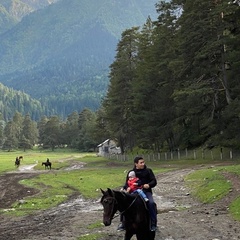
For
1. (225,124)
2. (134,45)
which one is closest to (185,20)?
(225,124)

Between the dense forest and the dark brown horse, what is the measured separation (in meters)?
30.6

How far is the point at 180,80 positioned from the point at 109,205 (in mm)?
44723

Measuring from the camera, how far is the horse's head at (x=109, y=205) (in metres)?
10.3

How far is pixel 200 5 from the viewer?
44.3 m

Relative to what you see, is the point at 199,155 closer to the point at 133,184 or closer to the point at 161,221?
the point at 161,221

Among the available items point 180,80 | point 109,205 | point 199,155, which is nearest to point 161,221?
point 109,205

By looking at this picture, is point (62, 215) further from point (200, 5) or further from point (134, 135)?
point (134, 135)

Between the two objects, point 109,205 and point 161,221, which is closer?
point 109,205

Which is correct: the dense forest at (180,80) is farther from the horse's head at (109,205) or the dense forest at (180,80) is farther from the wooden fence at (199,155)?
the horse's head at (109,205)

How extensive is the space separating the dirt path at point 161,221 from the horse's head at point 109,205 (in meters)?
4.12

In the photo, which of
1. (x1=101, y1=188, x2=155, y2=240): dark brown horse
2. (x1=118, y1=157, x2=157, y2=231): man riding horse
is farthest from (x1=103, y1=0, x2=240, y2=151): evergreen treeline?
(x1=101, y1=188, x2=155, y2=240): dark brown horse

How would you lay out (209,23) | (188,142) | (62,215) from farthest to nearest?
(188,142), (209,23), (62,215)

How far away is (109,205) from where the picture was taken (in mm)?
10438

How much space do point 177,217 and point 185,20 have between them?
33.6 meters
